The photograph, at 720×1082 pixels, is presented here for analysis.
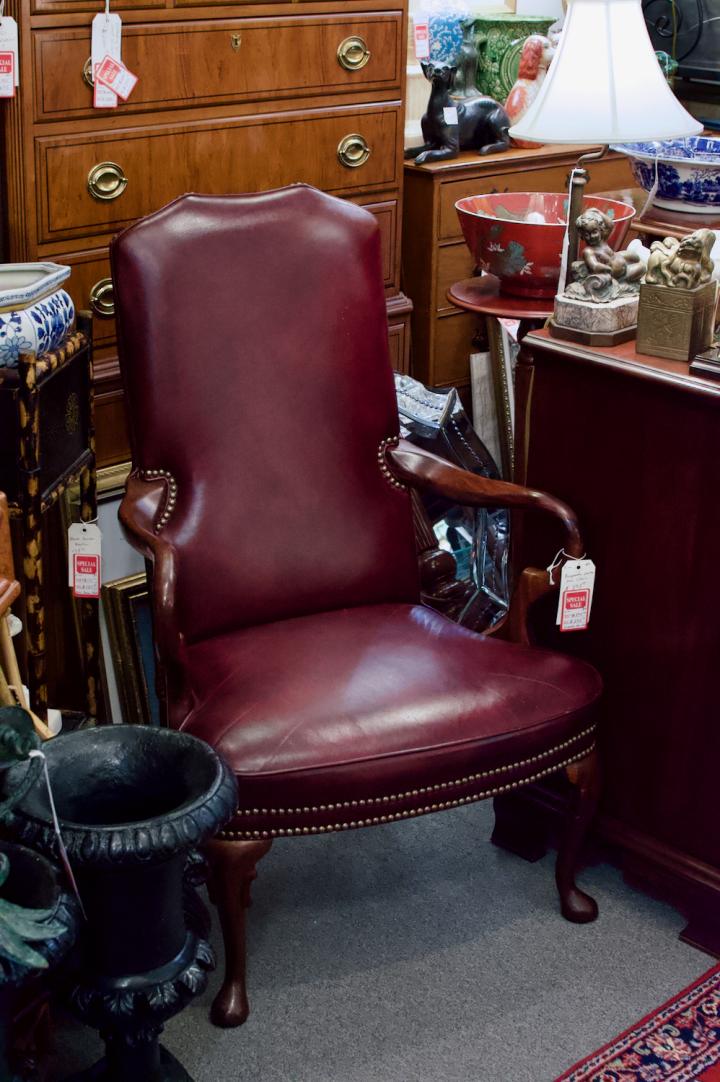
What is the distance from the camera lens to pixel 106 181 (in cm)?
262

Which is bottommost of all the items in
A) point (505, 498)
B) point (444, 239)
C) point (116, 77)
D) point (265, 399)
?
point (505, 498)

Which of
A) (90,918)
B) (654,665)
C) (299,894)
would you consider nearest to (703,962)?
(654,665)

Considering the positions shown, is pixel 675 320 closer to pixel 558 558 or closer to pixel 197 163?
pixel 558 558

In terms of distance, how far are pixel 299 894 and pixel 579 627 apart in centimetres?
73

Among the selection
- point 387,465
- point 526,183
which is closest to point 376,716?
point 387,465

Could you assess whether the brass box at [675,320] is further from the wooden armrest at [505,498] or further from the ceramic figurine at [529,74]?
the ceramic figurine at [529,74]

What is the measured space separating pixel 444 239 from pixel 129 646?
4.69 feet

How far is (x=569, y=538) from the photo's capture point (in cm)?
227

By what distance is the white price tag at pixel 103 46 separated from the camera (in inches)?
97.9

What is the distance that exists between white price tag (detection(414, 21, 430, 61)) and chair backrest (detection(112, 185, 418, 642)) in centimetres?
147

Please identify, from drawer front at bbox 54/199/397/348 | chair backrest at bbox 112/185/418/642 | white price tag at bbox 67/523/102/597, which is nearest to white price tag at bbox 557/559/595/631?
chair backrest at bbox 112/185/418/642

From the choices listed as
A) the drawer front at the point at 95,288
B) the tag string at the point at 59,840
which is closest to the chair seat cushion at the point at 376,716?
the tag string at the point at 59,840

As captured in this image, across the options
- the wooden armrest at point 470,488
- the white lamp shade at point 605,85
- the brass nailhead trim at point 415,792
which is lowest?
the brass nailhead trim at point 415,792

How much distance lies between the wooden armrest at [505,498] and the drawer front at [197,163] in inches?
30.3
